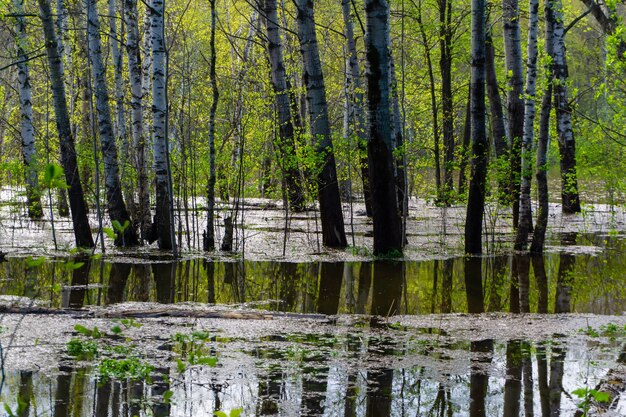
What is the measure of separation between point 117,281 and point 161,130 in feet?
11.3

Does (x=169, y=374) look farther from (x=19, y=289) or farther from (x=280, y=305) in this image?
(x=19, y=289)

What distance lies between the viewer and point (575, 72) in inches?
2411

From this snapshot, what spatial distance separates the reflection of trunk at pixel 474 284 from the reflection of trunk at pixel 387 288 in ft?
2.99

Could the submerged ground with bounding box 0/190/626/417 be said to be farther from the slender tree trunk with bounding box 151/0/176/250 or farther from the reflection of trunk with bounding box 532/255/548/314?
the slender tree trunk with bounding box 151/0/176/250

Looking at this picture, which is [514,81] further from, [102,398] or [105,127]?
[102,398]

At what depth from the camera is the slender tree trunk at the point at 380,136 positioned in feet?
38.8

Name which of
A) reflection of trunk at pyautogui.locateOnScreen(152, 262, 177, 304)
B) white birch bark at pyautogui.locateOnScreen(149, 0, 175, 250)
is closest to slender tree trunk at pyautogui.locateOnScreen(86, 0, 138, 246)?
white birch bark at pyautogui.locateOnScreen(149, 0, 175, 250)

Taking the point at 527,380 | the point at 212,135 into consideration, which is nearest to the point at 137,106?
the point at 212,135

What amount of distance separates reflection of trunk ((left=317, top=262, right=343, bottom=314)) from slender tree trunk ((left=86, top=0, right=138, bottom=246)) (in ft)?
13.1

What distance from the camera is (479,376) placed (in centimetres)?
573

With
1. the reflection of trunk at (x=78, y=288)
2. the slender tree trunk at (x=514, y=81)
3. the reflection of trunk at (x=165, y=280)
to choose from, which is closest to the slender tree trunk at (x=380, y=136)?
the slender tree trunk at (x=514, y=81)

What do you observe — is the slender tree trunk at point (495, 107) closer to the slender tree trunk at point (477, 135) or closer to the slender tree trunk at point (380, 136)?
the slender tree trunk at point (477, 135)

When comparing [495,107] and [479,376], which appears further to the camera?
[495,107]

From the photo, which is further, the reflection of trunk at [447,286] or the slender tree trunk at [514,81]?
the slender tree trunk at [514,81]
